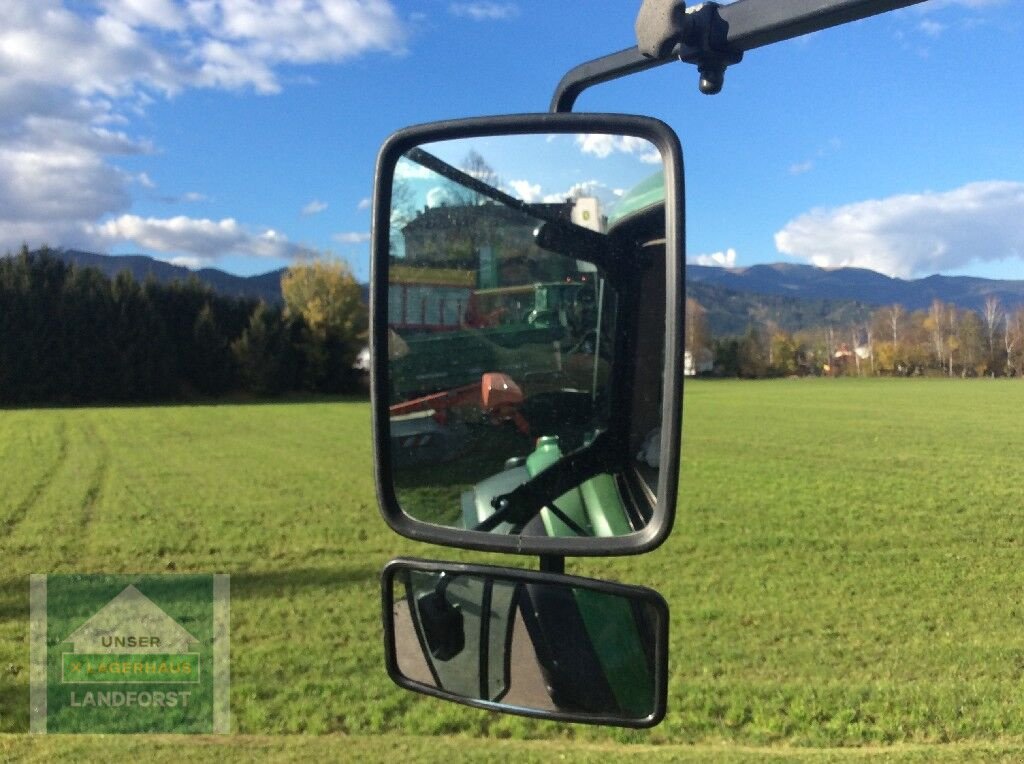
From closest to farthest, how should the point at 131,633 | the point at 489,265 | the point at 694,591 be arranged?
the point at 489,265 < the point at 131,633 < the point at 694,591

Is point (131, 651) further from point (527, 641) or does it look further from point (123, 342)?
point (123, 342)

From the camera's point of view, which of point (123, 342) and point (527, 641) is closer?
point (527, 641)

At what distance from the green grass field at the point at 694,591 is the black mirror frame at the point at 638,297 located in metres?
0.59

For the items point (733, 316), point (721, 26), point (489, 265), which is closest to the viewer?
point (721, 26)

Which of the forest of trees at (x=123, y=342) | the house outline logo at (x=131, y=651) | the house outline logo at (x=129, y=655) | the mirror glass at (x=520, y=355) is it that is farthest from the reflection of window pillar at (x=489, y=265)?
the forest of trees at (x=123, y=342)

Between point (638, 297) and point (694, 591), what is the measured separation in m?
8.24

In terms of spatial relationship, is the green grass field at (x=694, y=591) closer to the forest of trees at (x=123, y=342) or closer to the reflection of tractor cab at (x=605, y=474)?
the reflection of tractor cab at (x=605, y=474)

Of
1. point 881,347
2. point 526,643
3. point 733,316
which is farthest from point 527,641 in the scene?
point 881,347

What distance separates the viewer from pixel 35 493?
52.8 ft

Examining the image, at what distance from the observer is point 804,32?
1020mm

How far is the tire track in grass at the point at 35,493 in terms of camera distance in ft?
41.5

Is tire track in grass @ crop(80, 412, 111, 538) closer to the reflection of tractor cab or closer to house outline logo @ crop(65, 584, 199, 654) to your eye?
house outline logo @ crop(65, 584, 199, 654)

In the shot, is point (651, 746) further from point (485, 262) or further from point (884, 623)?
point (485, 262)

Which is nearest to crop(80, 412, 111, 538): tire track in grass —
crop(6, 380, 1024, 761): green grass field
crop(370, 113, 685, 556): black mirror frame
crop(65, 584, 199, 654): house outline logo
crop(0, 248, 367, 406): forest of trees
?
crop(6, 380, 1024, 761): green grass field
